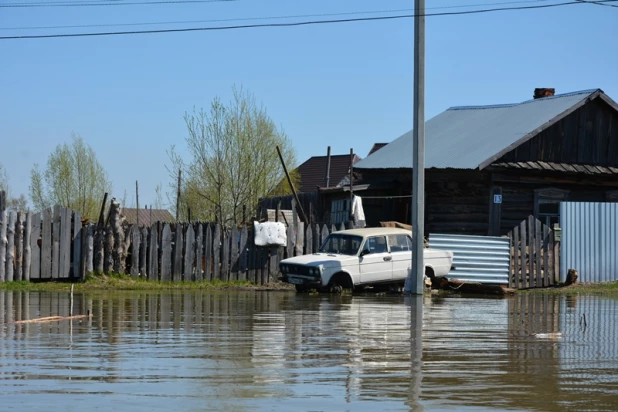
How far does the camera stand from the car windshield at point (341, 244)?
79.3 feet

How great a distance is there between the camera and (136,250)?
25.4 meters

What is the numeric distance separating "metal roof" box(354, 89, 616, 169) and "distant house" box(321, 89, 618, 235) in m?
0.05

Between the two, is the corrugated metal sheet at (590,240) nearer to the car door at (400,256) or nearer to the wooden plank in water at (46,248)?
the car door at (400,256)

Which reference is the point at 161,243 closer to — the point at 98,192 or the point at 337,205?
the point at 337,205

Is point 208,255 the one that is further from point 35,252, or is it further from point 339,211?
point 339,211

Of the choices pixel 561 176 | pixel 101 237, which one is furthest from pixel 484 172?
pixel 101 237

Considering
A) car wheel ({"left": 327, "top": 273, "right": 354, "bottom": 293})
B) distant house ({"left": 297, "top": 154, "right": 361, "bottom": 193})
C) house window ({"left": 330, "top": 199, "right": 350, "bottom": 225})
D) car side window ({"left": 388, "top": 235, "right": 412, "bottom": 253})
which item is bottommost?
car wheel ({"left": 327, "top": 273, "right": 354, "bottom": 293})

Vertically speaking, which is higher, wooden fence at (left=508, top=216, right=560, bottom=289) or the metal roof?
the metal roof

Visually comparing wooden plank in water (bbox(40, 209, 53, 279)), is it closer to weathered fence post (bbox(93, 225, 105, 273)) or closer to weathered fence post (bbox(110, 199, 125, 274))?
weathered fence post (bbox(93, 225, 105, 273))

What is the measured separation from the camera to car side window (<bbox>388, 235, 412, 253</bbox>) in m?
24.6

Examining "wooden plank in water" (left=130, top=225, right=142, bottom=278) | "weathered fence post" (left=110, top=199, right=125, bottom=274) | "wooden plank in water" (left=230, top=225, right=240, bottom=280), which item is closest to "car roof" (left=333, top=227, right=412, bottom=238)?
"wooden plank in water" (left=230, top=225, right=240, bottom=280)

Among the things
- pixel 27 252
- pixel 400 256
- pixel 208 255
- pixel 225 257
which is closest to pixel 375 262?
pixel 400 256

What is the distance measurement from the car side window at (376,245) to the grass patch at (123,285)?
282cm

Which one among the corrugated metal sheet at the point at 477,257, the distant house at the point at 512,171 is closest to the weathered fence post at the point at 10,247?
the corrugated metal sheet at the point at 477,257
